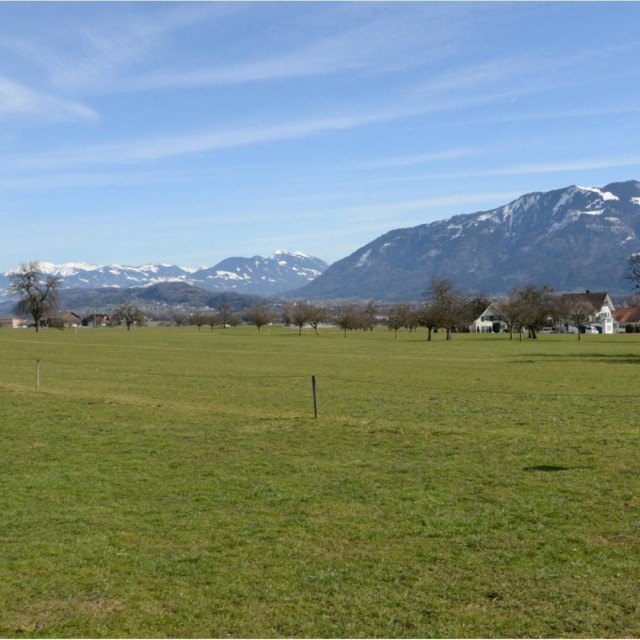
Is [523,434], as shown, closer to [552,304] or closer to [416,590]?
[416,590]

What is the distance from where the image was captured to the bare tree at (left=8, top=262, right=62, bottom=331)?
159125mm

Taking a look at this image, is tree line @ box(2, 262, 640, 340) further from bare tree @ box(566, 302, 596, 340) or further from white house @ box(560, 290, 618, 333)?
white house @ box(560, 290, 618, 333)

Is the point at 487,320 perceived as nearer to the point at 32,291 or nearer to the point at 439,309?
the point at 439,309

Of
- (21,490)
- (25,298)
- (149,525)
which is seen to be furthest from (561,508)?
(25,298)

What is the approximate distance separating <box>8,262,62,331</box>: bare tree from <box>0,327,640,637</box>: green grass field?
139 meters

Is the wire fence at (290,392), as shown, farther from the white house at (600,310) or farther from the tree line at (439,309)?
the white house at (600,310)

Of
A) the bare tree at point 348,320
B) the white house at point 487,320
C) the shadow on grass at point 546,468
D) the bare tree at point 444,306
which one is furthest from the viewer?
the white house at point 487,320

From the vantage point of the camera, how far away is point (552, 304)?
458ft

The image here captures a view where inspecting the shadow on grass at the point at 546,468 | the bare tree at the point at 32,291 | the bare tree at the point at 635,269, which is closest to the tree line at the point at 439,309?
the bare tree at the point at 32,291

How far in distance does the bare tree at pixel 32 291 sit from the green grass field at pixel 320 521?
139 metres

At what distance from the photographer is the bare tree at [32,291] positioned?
159125 mm

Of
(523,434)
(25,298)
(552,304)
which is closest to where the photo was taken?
(523,434)

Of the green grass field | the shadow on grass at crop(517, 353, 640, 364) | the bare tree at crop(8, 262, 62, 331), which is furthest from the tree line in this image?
the green grass field

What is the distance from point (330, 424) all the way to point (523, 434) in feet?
21.1
